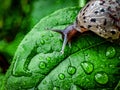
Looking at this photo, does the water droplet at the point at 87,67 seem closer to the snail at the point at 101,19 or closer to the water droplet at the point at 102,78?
the water droplet at the point at 102,78

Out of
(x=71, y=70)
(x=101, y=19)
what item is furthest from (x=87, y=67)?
(x=101, y=19)

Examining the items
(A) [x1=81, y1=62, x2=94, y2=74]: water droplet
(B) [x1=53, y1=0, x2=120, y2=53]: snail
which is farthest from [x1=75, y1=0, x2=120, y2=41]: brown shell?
(A) [x1=81, y1=62, x2=94, y2=74]: water droplet

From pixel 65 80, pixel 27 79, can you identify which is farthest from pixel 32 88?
pixel 65 80

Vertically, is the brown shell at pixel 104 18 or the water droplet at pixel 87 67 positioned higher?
the brown shell at pixel 104 18

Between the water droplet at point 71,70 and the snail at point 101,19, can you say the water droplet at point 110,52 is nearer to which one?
the snail at point 101,19

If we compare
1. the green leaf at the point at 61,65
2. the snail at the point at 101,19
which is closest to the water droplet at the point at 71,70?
the green leaf at the point at 61,65

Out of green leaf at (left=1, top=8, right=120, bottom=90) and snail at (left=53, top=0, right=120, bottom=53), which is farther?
snail at (left=53, top=0, right=120, bottom=53)

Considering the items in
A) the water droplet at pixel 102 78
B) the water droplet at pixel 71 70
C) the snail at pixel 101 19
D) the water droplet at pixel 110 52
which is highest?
the snail at pixel 101 19

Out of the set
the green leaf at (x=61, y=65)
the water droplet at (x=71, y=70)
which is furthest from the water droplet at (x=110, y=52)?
the water droplet at (x=71, y=70)

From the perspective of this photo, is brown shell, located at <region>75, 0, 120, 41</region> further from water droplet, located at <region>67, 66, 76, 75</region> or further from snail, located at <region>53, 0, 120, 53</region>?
water droplet, located at <region>67, 66, 76, 75</region>

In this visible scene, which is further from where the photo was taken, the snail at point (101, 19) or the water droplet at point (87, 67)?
the snail at point (101, 19)
